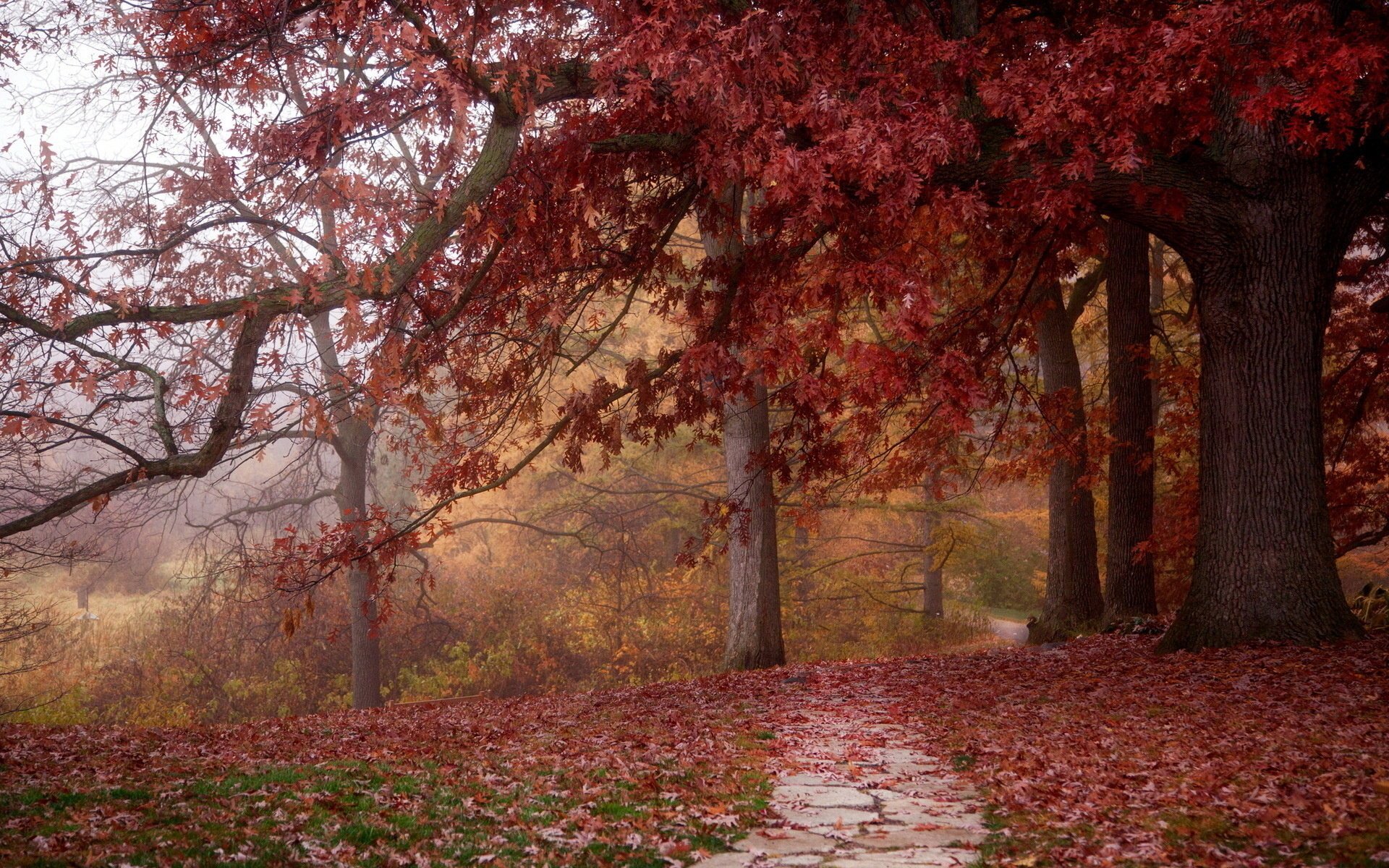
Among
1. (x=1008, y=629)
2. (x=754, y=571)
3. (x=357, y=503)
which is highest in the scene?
(x=357, y=503)

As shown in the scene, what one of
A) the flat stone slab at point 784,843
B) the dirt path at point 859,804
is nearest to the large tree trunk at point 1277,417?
the dirt path at point 859,804

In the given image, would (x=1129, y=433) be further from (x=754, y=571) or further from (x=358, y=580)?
(x=358, y=580)

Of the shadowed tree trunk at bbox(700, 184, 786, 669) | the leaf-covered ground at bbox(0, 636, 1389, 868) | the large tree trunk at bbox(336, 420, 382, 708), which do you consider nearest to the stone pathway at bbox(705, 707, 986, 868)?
the leaf-covered ground at bbox(0, 636, 1389, 868)

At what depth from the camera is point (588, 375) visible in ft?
69.9

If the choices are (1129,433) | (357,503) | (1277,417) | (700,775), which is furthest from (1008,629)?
(700,775)

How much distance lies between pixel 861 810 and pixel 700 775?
1.23 metres

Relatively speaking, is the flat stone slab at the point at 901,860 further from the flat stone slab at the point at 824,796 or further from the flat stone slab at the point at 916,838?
the flat stone slab at the point at 824,796

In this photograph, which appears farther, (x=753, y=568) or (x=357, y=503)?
(x=357, y=503)

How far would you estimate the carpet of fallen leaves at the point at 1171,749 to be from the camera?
4719mm

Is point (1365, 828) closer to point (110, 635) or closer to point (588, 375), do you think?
point (588, 375)

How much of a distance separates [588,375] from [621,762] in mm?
14864

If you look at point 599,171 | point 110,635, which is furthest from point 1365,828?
point 110,635

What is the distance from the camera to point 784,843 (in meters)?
5.18

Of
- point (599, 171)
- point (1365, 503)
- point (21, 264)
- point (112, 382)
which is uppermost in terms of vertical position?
point (599, 171)
